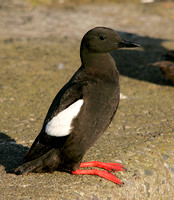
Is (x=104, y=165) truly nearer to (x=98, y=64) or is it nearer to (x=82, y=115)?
(x=82, y=115)

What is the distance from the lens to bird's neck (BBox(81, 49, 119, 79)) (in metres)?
3.74

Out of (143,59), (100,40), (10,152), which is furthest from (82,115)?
(143,59)

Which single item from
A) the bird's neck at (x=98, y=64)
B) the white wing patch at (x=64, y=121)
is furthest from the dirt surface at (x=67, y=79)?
the bird's neck at (x=98, y=64)

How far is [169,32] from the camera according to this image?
9734 millimetres

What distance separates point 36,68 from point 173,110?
9.42 feet

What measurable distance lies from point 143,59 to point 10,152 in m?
4.52

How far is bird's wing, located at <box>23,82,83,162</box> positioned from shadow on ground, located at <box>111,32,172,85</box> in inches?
132

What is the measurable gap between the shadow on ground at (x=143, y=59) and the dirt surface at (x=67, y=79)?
20 millimetres

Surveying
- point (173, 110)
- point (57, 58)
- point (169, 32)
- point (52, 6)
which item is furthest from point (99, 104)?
point (52, 6)

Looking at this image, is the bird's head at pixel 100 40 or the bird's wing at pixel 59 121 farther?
the bird's head at pixel 100 40

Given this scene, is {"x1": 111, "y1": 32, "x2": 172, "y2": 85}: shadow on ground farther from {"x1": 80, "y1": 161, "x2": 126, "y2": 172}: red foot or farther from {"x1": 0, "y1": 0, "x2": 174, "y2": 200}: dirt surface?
{"x1": 80, "y1": 161, "x2": 126, "y2": 172}: red foot

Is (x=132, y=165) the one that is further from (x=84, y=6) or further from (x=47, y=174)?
(x=84, y=6)

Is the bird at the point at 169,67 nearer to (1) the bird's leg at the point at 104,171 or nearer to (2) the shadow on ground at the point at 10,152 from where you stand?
(1) the bird's leg at the point at 104,171

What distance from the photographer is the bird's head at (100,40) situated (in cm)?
Answer: 375
